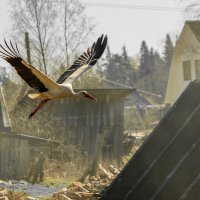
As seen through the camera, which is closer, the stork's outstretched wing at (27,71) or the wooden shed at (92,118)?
the stork's outstretched wing at (27,71)

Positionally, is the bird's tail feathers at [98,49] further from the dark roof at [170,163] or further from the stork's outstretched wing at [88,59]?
the dark roof at [170,163]

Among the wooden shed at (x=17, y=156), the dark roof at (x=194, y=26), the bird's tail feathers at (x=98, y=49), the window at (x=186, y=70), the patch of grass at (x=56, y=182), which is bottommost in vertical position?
the patch of grass at (x=56, y=182)

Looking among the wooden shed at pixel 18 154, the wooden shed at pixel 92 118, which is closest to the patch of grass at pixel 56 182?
the wooden shed at pixel 18 154

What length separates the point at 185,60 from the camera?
35531 millimetres

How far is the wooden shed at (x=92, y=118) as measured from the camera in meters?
21.0

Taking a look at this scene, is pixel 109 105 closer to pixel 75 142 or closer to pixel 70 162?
pixel 75 142

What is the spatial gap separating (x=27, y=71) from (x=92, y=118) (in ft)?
45.9

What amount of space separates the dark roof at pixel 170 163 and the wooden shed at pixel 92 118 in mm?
11304

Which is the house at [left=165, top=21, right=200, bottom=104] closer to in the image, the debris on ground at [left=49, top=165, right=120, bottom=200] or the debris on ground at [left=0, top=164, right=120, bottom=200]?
the debris on ground at [left=49, top=165, right=120, bottom=200]

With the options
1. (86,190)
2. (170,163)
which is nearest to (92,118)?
(86,190)

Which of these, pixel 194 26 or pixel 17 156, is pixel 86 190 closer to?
pixel 17 156

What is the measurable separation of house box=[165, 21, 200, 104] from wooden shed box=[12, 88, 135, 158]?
35.5 ft

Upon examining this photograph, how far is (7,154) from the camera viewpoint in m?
17.0

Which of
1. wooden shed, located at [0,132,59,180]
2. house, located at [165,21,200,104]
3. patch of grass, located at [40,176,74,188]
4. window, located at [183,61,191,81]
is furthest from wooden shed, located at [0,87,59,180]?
window, located at [183,61,191,81]
